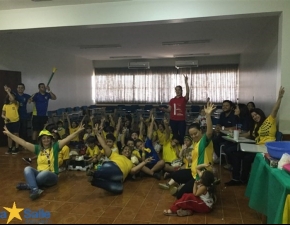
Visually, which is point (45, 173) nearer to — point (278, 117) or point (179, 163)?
point (179, 163)

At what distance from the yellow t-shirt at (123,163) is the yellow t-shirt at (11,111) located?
292cm

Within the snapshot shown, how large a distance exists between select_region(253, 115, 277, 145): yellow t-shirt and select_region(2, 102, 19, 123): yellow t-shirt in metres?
4.60

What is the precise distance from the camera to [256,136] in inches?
134

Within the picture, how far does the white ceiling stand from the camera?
4691 mm

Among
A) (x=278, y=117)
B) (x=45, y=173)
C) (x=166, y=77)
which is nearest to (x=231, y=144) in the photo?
(x=278, y=117)

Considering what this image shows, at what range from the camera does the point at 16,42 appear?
6379 mm

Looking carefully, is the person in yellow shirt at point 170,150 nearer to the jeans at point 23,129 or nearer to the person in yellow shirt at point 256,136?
the person in yellow shirt at point 256,136

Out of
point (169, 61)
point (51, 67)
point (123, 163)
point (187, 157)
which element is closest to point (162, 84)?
point (169, 61)

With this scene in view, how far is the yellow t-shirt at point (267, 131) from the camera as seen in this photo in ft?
10.6

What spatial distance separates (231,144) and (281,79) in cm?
126

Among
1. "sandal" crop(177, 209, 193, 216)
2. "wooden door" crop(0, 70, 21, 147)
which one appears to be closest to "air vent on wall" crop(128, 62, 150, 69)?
"wooden door" crop(0, 70, 21, 147)

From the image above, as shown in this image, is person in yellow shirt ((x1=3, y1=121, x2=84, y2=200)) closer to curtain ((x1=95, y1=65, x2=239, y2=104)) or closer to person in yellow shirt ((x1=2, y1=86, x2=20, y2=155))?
person in yellow shirt ((x1=2, y1=86, x2=20, y2=155))

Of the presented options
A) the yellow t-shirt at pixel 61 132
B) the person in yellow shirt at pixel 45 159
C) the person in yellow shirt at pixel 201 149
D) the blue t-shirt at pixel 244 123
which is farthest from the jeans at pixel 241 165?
the yellow t-shirt at pixel 61 132

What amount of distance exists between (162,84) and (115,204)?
7.64 metres
